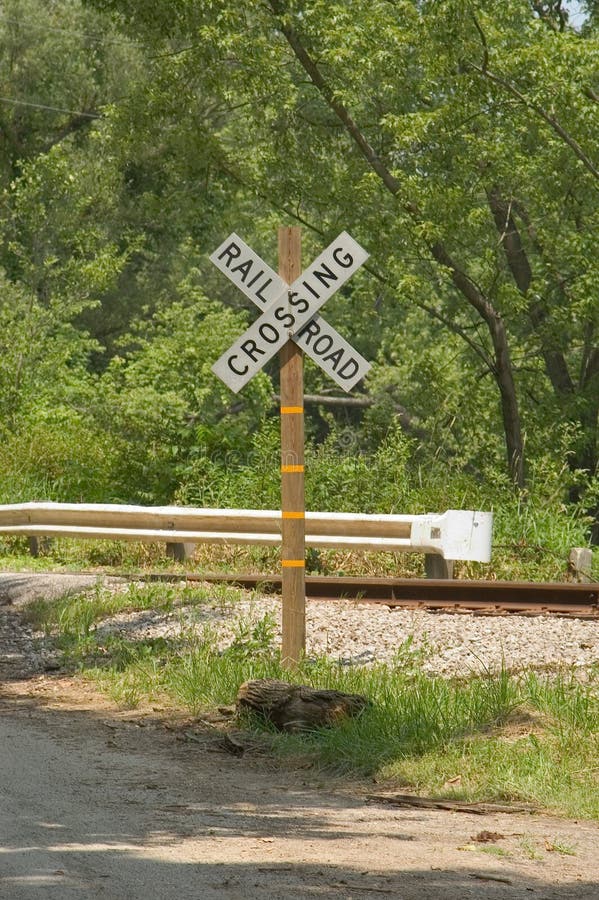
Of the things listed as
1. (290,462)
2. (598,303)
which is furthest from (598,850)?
(598,303)

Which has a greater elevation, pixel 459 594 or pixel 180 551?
pixel 180 551

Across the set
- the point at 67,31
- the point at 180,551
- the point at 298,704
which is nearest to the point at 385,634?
the point at 298,704

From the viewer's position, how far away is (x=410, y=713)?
23.6 feet

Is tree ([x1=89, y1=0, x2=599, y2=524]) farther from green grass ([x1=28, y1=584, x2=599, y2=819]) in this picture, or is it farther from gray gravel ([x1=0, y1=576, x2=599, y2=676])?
green grass ([x1=28, y1=584, x2=599, y2=819])

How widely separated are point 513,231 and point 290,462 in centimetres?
1421

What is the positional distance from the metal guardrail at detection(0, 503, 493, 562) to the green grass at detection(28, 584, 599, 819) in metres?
2.35

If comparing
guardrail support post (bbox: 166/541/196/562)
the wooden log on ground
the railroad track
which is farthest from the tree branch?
the wooden log on ground

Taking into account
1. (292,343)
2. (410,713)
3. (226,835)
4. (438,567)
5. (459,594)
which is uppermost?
(292,343)

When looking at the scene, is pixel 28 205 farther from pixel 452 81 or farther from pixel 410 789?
pixel 410 789

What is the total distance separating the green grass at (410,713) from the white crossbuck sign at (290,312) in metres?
1.74

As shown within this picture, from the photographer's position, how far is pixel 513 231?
22.0 m

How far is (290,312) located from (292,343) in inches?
7.7

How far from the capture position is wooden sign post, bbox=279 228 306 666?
8.60 m

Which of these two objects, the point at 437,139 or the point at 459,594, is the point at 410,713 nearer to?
the point at 459,594
